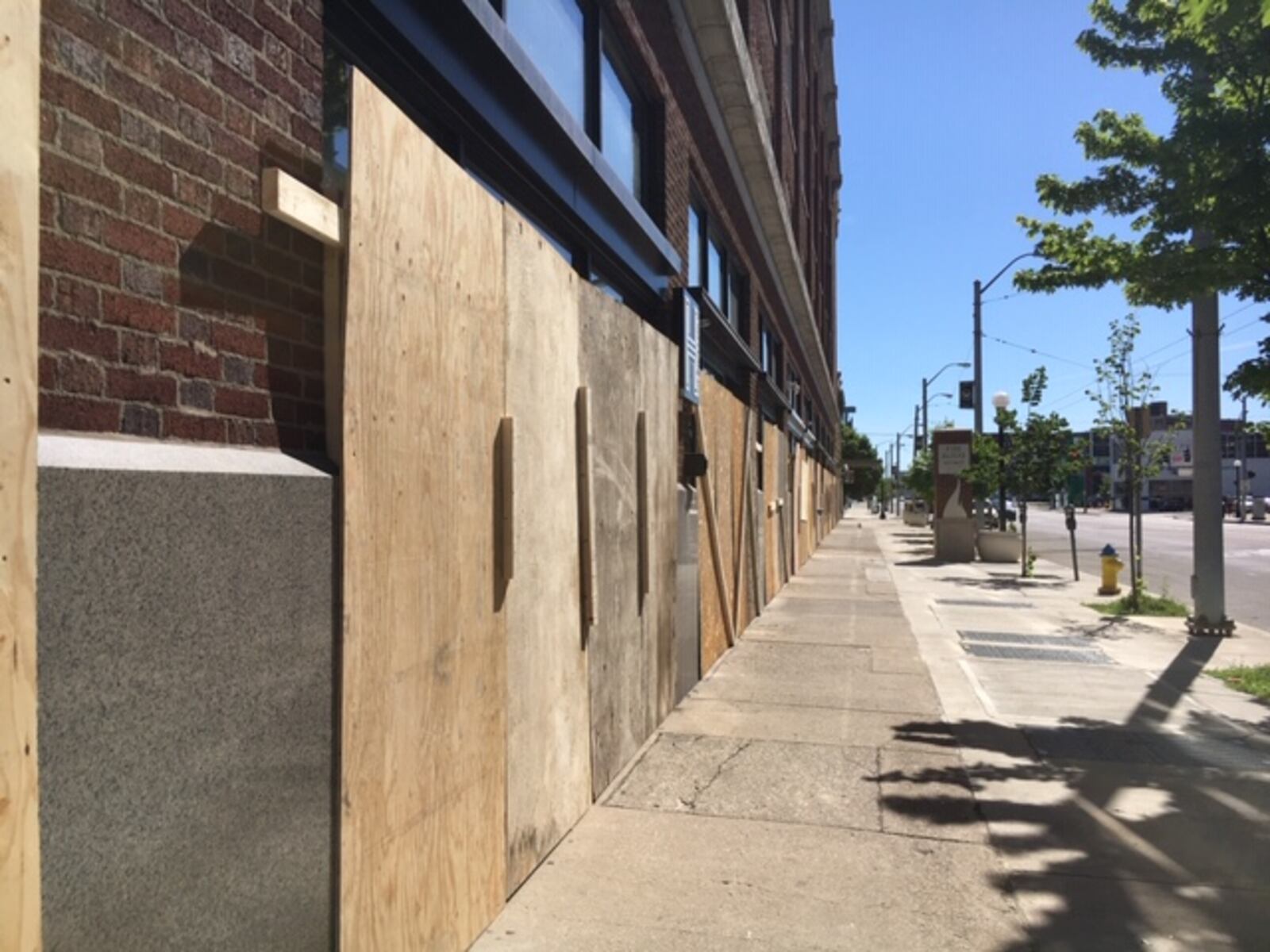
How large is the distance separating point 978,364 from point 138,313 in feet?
97.2

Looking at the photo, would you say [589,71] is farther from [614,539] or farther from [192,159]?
[192,159]

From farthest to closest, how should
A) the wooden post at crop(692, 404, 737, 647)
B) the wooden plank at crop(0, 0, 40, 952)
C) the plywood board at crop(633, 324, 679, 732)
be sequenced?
the wooden post at crop(692, 404, 737, 647)
the plywood board at crop(633, 324, 679, 732)
the wooden plank at crop(0, 0, 40, 952)

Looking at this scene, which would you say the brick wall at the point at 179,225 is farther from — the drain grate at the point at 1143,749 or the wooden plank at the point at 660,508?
the drain grate at the point at 1143,749

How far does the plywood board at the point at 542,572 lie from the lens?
402 cm

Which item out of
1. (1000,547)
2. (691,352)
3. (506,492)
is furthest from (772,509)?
(1000,547)

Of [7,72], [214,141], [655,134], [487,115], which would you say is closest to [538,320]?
[487,115]

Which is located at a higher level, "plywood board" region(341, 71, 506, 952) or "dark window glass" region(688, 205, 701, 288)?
"dark window glass" region(688, 205, 701, 288)

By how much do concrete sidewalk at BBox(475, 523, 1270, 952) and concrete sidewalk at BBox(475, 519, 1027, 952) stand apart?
0.01 meters

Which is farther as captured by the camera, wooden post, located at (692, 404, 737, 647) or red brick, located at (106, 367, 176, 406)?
wooden post, located at (692, 404, 737, 647)

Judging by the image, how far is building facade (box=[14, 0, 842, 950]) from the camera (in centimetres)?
201

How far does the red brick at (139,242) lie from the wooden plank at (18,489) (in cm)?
33

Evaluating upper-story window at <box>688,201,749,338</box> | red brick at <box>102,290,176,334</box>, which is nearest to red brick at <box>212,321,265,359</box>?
red brick at <box>102,290,176,334</box>

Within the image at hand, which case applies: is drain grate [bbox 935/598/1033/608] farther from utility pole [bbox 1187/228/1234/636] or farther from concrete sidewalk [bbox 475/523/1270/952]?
concrete sidewalk [bbox 475/523/1270/952]

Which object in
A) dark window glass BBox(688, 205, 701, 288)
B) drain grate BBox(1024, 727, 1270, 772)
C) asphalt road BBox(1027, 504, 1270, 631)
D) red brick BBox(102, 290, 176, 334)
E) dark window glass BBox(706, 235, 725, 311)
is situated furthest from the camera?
asphalt road BBox(1027, 504, 1270, 631)
